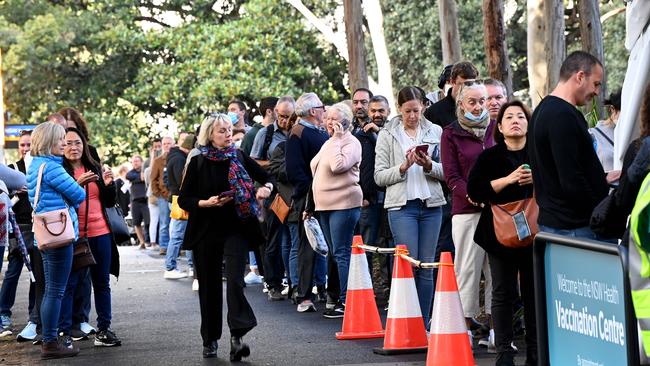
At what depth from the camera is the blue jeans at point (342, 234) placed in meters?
13.6

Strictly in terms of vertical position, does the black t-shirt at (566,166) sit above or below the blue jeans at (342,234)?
above

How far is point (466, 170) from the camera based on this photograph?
36.3 feet

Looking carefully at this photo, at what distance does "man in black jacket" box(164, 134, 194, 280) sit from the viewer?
61.3 feet

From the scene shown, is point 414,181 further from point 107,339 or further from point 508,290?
point 107,339

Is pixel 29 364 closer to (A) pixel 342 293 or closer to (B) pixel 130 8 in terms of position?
(A) pixel 342 293

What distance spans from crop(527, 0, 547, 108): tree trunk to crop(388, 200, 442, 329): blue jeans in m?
9.75

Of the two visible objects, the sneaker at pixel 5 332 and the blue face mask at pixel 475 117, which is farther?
the sneaker at pixel 5 332

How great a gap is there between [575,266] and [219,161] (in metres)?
5.70

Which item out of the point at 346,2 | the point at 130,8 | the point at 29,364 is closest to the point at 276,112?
the point at 29,364

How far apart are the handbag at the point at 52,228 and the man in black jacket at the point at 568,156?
4.37 meters

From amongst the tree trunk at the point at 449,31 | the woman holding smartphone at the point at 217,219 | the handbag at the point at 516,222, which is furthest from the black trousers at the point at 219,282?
the tree trunk at the point at 449,31

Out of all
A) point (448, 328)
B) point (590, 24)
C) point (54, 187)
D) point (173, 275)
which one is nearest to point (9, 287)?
point (54, 187)

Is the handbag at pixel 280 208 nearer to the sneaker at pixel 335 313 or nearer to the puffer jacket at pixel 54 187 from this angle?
the sneaker at pixel 335 313

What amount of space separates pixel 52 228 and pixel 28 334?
198 cm
